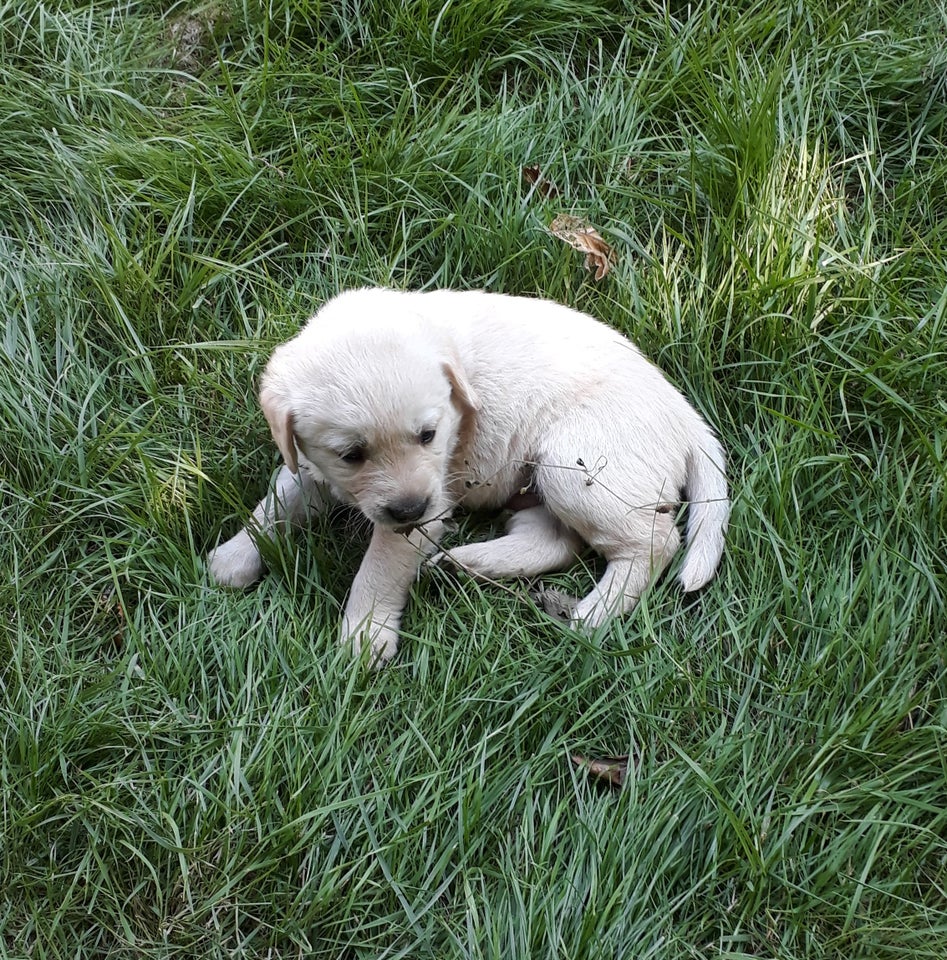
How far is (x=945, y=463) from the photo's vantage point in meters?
3.59

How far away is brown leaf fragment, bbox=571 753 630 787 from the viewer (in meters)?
3.22

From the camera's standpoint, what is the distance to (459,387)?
3.50 metres

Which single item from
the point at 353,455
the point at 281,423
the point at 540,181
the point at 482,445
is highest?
the point at 540,181

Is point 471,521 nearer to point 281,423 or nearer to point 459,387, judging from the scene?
point 459,387

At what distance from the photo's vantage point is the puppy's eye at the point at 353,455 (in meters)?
3.39

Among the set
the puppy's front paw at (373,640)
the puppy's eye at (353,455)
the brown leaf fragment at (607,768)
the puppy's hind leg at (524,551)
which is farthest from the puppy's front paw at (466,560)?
the brown leaf fragment at (607,768)

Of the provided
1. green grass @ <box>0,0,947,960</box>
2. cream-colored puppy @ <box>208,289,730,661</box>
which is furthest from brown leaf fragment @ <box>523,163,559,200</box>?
cream-colored puppy @ <box>208,289,730,661</box>

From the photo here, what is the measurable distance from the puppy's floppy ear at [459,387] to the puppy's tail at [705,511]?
0.85m

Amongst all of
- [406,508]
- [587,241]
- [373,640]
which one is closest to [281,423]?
[406,508]

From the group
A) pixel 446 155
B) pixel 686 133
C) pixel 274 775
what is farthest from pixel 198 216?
pixel 274 775

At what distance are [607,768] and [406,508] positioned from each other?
1027mm

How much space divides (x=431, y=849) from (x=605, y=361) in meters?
1.79

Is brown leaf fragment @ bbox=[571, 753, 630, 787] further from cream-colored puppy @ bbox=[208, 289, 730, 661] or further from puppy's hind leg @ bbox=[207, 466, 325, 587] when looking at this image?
puppy's hind leg @ bbox=[207, 466, 325, 587]

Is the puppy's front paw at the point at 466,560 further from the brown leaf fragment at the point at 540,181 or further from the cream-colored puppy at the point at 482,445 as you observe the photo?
the brown leaf fragment at the point at 540,181
